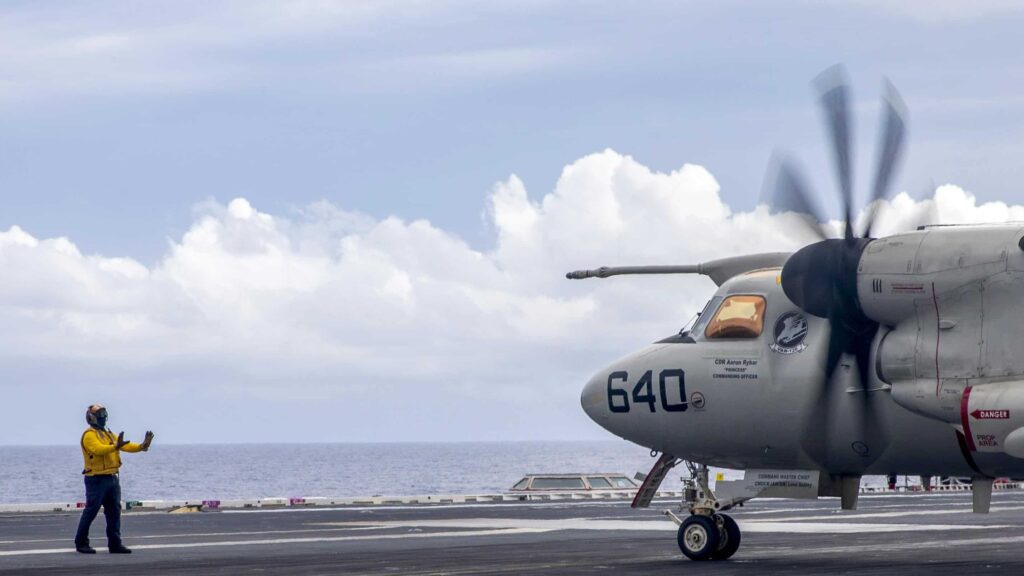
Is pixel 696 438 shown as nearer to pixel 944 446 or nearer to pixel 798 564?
pixel 798 564

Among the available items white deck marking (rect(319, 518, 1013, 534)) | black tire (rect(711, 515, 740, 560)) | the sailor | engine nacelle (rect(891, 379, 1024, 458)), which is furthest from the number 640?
white deck marking (rect(319, 518, 1013, 534))

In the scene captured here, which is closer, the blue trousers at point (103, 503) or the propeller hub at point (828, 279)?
the propeller hub at point (828, 279)

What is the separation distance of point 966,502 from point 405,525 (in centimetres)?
2427

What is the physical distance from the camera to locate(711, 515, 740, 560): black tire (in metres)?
23.5

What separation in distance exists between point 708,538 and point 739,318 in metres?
3.47

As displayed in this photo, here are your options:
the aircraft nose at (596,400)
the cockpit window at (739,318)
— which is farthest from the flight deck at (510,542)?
the cockpit window at (739,318)

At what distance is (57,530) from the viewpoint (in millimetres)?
34094

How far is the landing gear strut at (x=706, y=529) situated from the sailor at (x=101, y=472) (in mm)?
9020

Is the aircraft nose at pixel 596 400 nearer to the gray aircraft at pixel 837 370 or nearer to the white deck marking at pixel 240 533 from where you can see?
the gray aircraft at pixel 837 370

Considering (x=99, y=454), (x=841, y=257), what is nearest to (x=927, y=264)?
(x=841, y=257)

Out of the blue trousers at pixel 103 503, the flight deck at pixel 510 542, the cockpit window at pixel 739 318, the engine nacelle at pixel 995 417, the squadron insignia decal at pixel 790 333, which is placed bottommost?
Result: the flight deck at pixel 510 542

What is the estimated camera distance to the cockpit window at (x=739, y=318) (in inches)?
917

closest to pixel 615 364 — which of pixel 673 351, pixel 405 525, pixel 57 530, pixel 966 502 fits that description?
pixel 673 351

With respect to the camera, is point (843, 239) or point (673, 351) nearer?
point (843, 239)
